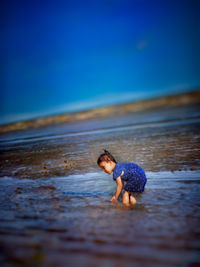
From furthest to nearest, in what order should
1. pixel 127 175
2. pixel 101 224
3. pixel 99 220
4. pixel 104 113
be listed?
pixel 104 113 < pixel 127 175 < pixel 99 220 < pixel 101 224

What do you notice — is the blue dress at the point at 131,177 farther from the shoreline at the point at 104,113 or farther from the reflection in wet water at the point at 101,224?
the shoreline at the point at 104,113

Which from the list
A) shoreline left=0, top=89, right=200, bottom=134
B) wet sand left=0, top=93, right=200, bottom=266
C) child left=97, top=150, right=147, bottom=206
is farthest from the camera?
shoreline left=0, top=89, right=200, bottom=134

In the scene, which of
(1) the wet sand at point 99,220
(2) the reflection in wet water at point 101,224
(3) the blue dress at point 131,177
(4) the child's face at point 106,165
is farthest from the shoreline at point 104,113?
(4) the child's face at point 106,165

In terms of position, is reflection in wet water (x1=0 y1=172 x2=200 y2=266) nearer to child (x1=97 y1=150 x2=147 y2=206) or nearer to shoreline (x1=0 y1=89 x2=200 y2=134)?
child (x1=97 y1=150 x2=147 y2=206)

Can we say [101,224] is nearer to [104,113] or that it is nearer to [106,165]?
[106,165]

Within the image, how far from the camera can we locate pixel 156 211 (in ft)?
9.87

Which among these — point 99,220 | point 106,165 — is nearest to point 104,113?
point 106,165

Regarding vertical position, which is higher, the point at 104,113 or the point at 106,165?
the point at 104,113

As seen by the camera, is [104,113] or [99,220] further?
[104,113]

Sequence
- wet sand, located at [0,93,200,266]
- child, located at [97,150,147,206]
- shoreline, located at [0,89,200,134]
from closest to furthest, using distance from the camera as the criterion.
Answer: wet sand, located at [0,93,200,266] < child, located at [97,150,147,206] < shoreline, located at [0,89,200,134]

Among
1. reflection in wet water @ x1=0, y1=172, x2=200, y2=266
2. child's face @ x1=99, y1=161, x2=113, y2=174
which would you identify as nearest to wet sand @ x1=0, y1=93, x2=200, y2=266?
reflection in wet water @ x1=0, y1=172, x2=200, y2=266

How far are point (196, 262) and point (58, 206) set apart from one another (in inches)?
89.8

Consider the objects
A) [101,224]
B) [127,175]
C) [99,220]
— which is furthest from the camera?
[127,175]

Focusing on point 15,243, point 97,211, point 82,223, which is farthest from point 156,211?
point 15,243
